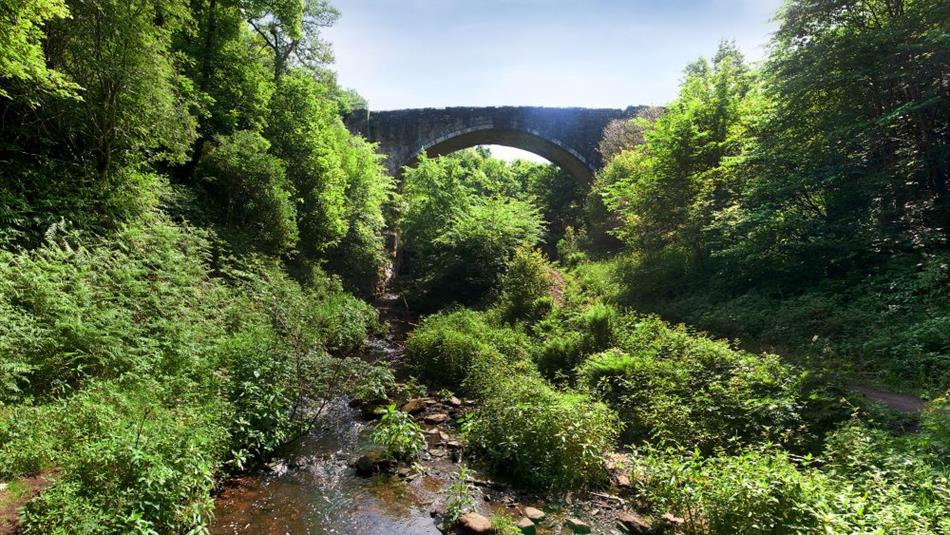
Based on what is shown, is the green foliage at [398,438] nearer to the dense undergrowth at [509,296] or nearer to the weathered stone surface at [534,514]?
the dense undergrowth at [509,296]

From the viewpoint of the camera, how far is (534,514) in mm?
5133

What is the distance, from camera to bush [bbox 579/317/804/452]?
6.03 m

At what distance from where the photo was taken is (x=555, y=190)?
36969 mm

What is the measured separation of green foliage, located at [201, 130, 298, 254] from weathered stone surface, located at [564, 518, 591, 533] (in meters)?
11.5

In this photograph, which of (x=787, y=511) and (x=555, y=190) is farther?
(x=555, y=190)

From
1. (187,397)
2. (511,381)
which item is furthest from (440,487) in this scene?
(187,397)

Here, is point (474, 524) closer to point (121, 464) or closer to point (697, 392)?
point (121, 464)

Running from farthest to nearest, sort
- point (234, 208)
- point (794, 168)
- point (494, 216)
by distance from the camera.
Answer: point (494, 216), point (234, 208), point (794, 168)

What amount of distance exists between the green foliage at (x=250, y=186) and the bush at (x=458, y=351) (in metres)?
5.66

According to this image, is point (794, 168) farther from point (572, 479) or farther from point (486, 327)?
point (572, 479)

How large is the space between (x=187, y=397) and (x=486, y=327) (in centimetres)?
782

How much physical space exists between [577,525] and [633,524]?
2.05 feet

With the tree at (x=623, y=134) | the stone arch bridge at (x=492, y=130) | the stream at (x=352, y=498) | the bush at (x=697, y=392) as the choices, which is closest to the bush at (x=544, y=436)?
the stream at (x=352, y=498)

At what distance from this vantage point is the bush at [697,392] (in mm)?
6031
